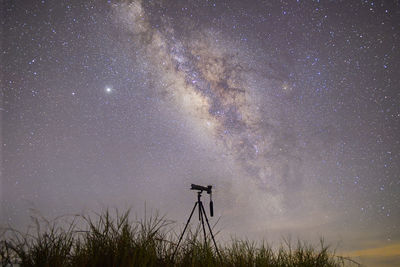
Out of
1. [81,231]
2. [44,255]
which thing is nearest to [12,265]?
[44,255]

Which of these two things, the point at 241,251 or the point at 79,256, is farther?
the point at 241,251

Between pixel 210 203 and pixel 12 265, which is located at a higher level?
pixel 210 203

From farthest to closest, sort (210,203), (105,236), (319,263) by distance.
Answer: (210,203) < (319,263) < (105,236)

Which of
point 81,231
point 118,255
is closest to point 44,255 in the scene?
point 81,231

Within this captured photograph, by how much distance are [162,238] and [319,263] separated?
3088 millimetres

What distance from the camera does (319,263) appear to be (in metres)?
4.87

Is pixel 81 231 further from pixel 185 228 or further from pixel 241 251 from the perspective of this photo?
pixel 241 251

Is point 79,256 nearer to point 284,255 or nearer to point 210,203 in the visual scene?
point 210,203

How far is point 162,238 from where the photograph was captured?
372 centimetres

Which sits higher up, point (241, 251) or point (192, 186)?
point (192, 186)

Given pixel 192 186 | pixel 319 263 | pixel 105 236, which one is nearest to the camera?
pixel 105 236

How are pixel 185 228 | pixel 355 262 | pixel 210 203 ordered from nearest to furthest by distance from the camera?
pixel 185 228 → pixel 355 262 → pixel 210 203

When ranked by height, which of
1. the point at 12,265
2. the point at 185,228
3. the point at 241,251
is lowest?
the point at 12,265

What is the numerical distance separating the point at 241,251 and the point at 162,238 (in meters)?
1.56
